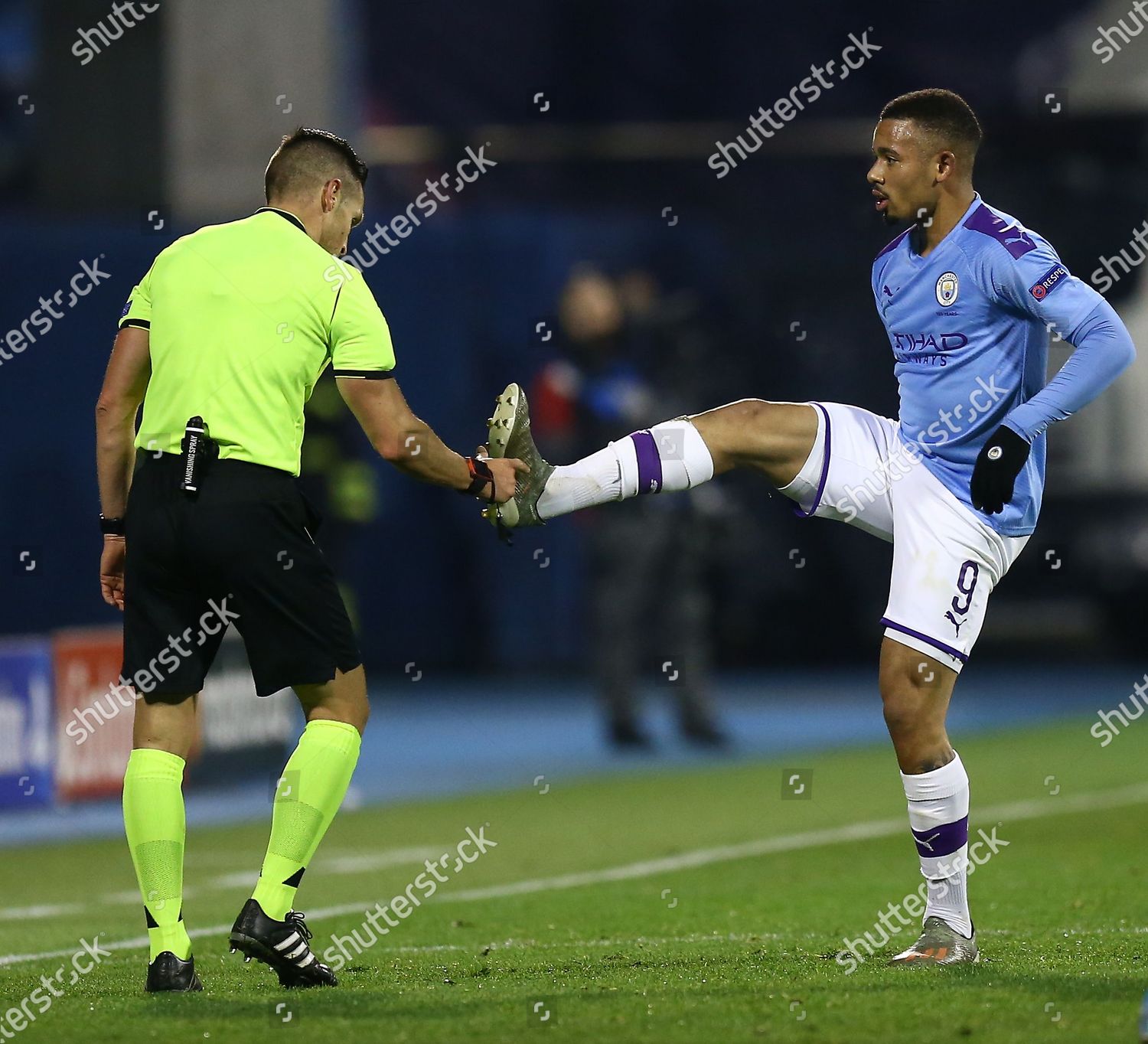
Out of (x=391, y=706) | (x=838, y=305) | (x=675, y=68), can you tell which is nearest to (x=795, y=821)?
(x=391, y=706)

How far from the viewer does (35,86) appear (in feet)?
66.8

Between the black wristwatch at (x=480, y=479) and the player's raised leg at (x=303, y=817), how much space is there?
68cm

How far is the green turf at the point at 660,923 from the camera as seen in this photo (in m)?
5.38

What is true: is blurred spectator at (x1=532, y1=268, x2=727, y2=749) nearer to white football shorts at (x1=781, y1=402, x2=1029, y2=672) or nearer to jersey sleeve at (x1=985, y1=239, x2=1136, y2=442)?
white football shorts at (x1=781, y1=402, x2=1029, y2=672)

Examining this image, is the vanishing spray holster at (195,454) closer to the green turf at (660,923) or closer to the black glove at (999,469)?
the green turf at (660,923)

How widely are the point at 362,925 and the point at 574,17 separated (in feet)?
58.3

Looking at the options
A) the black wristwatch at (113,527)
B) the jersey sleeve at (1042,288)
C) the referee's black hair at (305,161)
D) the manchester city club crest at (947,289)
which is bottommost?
the black wristwatch at (113,527)

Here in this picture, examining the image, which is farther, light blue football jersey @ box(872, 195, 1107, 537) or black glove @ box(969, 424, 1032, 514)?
light blue football jersey @ box(872, 195, 1107, 537)

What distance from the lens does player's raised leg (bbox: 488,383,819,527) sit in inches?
251

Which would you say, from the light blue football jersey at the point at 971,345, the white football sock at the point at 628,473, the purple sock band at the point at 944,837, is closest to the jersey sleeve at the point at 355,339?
the white football sock at the point at 628,473

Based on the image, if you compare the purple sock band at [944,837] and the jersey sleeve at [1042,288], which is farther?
the purple sock band at [944,837]

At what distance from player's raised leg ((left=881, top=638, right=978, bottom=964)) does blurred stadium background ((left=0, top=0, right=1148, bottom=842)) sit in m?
7.72

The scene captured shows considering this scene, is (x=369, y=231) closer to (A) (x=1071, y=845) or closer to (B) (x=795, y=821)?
(B) (x=795, y=821)

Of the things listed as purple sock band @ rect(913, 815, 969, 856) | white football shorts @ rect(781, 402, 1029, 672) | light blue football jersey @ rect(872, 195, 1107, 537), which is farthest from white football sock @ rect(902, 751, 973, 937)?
→ light blue football jersey @ rect(872, 195, 1107, 537)
